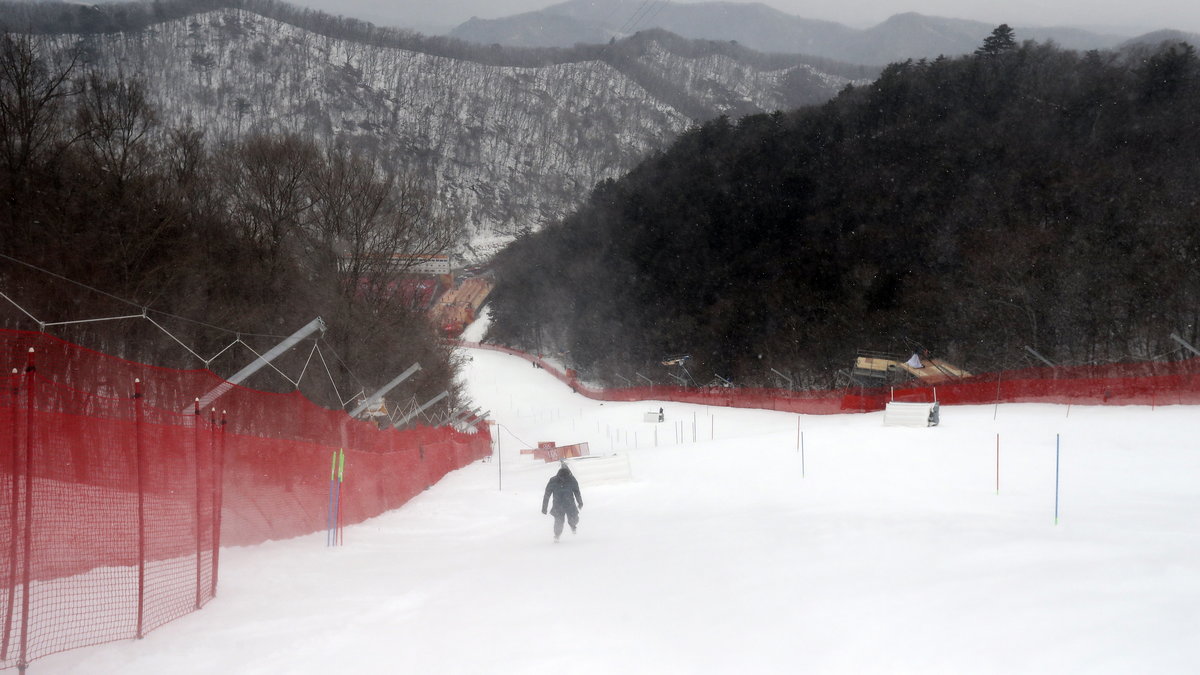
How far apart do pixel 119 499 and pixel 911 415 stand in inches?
955

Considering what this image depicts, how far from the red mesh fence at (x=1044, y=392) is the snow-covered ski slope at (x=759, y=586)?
30.6 feet

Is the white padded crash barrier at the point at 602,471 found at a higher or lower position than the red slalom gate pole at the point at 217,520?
lower

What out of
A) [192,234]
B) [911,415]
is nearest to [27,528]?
[192,234]

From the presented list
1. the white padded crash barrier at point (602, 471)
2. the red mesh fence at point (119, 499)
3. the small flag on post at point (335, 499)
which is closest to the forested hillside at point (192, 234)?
the red mesh fence at point (119, 499)

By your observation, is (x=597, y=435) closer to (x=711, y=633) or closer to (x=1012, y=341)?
(x=1012, y=341)

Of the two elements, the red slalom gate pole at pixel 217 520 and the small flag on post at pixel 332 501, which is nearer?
the red slalom gate pole at pixel 217 520

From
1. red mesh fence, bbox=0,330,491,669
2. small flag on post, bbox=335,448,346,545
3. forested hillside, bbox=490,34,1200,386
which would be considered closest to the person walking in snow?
small flag on post, bbox=335,448,346,545

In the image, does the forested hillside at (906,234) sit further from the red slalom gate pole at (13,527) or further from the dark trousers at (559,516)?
the red slalom gate pole at (13,527)

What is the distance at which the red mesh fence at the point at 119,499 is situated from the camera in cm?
688

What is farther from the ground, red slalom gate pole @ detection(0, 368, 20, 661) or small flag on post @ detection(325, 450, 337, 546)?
red slalom gate pole @ detection(0, 368, 20, 661)

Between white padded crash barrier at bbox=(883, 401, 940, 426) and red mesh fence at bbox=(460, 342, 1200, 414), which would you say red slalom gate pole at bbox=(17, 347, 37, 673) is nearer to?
white padded crash barrier at bbox=(883, 401, 940, 426)

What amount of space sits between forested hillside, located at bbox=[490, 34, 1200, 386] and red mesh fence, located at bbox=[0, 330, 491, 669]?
5394 centimetres

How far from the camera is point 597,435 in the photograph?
5006cm

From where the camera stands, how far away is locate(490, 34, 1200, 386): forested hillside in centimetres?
5881
